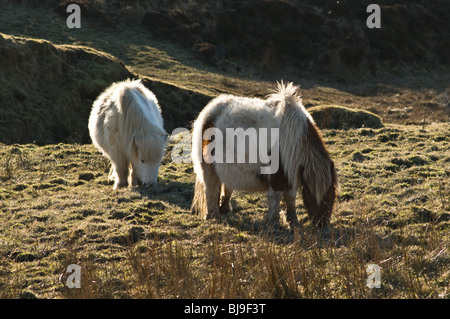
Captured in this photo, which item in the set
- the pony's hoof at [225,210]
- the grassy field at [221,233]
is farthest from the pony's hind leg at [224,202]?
the grassy field at [221,233]

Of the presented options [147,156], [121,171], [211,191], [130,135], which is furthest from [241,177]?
[121,171]

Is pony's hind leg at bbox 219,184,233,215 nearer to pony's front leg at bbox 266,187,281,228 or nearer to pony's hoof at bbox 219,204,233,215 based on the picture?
pony's hoof at bbox 219,204,233,215

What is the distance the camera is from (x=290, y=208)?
21.4 ft

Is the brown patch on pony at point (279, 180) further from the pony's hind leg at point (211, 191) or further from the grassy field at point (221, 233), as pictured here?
the pony's hind leg at point (211, 191)

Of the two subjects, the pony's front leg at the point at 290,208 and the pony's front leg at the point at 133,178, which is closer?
the pony's front leg at the point at 290,208

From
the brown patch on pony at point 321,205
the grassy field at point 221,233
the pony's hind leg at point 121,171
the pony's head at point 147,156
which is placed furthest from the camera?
the pony's hind leg at point 121,171

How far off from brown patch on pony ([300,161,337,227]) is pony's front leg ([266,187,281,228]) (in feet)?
1.22

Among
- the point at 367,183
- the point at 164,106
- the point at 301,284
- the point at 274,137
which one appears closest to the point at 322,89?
the point at 164,106

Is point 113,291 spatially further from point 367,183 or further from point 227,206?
point 367,183

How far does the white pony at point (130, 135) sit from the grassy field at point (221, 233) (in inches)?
16.4

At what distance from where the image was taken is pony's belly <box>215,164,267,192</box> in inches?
255

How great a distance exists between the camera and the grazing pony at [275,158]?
→ 6176mm
